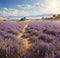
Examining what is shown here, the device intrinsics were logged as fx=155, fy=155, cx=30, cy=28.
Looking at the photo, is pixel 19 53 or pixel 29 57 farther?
pixel 19 53

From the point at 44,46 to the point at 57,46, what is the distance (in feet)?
2.58

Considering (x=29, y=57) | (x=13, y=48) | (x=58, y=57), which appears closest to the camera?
(x=58, y=57)

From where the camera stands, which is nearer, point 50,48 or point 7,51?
point 7,51

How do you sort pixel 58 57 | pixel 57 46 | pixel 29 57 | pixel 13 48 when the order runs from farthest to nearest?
pixel 57 46
pixel 13 48
pixel 29 57
pixel 58 57

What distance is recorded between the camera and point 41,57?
5020 mm

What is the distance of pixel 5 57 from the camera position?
4.96 m

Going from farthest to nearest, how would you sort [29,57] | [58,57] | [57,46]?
[57,46] < [29,57] < [58,57]

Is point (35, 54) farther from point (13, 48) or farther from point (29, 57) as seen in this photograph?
point (13, 48)

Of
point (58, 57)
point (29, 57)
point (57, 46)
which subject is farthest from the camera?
point (57, 46)

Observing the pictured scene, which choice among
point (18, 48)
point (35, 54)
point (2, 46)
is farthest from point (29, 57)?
point (2, 46)

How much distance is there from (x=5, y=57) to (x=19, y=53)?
58cm

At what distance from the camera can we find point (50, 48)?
5.42m

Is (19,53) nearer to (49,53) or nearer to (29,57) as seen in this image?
(29,57)

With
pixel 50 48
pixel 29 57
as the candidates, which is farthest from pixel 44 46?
pixel 29 57
